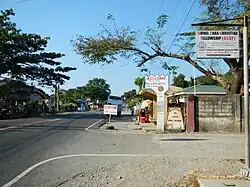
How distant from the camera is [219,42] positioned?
904 cm

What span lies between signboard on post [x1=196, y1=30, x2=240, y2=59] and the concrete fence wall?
13.1m

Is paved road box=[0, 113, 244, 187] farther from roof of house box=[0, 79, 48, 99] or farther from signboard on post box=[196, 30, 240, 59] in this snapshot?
roof of house box=[0, 79, 48, 99]

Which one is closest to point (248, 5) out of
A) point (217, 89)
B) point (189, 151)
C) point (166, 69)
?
point (189, 151)

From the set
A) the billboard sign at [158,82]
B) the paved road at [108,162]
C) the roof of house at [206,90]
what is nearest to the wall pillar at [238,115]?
the billboard sign at [158,82]

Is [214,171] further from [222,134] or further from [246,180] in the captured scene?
[222,134]

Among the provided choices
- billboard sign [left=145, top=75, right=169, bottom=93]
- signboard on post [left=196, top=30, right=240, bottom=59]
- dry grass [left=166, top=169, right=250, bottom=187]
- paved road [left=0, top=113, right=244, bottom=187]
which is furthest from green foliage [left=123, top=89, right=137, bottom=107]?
dry grass [left=166, top=169, right=250, bottom=187]

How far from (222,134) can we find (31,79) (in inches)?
1393

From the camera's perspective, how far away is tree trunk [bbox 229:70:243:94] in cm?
2183

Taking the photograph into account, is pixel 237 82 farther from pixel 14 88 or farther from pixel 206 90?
pixel 14 88

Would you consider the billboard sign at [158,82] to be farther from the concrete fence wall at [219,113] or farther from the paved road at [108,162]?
the paved road at [108,162]

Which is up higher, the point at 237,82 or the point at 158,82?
the point at 158,82

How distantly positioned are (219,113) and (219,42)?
13.2 metres

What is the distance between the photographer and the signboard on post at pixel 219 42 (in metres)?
9.00

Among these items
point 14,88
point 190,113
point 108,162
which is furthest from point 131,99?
point 108,162
